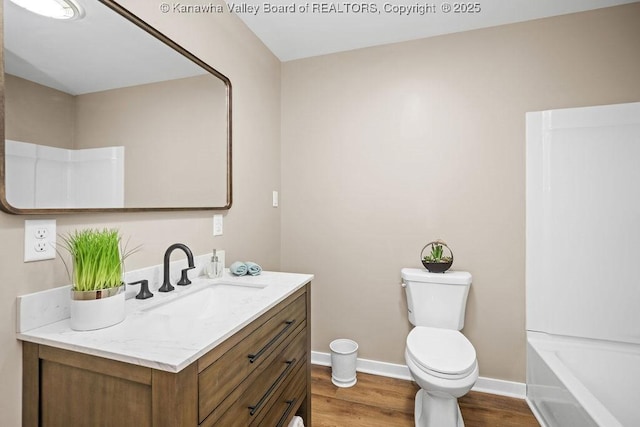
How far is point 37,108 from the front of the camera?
939 millimetres

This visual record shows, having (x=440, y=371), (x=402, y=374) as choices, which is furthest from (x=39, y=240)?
(x=402, y=374)

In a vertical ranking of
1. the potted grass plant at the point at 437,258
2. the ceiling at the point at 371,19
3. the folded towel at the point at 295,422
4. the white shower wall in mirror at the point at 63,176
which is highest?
the ceiling at the point at 371,19

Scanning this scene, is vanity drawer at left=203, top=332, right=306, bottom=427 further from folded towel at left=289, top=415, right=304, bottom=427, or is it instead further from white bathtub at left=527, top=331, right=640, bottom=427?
white bathtub at left=527, top=331, right=640, bottom=427

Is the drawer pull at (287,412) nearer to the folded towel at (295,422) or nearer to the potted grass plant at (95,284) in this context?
the folded towel at (295,422)

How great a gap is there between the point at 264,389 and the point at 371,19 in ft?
7.02

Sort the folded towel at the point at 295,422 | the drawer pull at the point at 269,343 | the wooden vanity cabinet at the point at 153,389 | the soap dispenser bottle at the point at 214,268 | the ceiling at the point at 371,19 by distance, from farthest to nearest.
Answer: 1. the ceiling at the point at 371,19
2. the soap dispenser bottle at the point at 214,268
3. the folded towel at the point at 295,422
4. the drawer pull at the point at 269,343
5. the wooden vanity cabinet at the point at 153,389

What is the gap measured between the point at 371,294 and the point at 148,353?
1748 mm

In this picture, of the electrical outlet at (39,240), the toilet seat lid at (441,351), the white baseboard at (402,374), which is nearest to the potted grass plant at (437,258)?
the toilet seat lid at (441,351)

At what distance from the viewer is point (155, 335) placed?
89cm

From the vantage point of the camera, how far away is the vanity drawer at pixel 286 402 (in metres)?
1.19

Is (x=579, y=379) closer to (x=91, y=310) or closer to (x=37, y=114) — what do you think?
(x=91, y=310)

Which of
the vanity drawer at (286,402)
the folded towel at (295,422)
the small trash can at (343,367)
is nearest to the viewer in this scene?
the vanity drawer at (286,402)

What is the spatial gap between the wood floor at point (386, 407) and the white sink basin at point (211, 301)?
956 millimetres

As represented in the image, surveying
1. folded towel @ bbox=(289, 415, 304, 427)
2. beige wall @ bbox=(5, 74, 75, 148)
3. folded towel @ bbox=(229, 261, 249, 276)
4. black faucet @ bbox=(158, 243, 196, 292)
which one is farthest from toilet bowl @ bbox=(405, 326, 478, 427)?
beige wall @ bbox=(5, 74, 75, 148)
